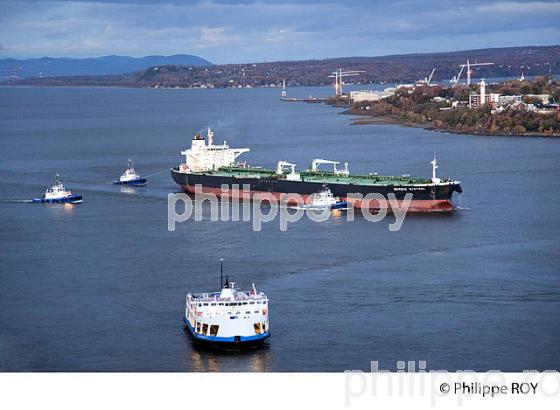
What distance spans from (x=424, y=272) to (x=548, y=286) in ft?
2.68

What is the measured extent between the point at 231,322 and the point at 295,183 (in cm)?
525

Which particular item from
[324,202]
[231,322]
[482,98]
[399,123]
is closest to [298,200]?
[324,202]

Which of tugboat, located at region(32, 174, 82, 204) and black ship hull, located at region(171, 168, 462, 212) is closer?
black ship hull, located at region(171, 168, 462, 212)

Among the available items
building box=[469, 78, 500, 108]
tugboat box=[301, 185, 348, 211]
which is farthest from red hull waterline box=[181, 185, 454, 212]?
building box=[469, 78, 500, 108]

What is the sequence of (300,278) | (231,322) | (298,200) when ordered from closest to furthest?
1. (231,322)
2. (300,278)
3. (298,200)

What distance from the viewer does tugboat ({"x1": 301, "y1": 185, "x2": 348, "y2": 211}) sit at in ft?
33.1

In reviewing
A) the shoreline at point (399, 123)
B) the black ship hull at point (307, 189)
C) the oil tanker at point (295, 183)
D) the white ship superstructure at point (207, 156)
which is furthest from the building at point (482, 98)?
the black ship hull at point (307, 189)

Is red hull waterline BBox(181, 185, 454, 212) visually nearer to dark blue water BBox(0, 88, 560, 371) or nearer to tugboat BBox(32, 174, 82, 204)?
dark blue water BBox(0, 88, 560, 371)

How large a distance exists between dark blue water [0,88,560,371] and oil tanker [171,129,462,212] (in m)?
0.35

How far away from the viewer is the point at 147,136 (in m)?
18.5

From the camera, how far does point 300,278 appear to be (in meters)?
6.93

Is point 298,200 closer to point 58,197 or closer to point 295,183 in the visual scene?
point 295,183

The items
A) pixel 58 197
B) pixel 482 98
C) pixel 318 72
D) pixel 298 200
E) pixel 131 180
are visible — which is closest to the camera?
pixel 58 197

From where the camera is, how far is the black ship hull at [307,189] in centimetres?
988
